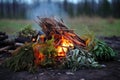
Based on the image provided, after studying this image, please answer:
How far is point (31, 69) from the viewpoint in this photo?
6078 mm

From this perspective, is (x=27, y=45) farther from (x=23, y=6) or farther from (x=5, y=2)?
(x=5, y=2)

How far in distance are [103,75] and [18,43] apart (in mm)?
3654

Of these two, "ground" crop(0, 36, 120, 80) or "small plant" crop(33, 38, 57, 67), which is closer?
"ground" crop(0, 36, 120, 80)

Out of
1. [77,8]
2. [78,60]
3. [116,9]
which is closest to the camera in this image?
[78,60]

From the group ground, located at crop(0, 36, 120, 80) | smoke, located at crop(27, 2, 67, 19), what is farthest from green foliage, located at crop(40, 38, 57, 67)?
smoke, located at crop(27, 2, 67, 19)

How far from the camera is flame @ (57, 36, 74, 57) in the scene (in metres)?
6.53

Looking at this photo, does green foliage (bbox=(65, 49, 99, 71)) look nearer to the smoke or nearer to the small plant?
the small plant

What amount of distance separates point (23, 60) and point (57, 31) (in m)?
1.25

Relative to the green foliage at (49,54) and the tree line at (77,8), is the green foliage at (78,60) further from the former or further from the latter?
the tree line at (77,8)

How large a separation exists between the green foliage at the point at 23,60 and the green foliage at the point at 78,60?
0.92 m

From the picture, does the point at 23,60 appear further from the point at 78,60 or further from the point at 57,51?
the point at 78,60

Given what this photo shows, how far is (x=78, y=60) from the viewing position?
6219 millimetres

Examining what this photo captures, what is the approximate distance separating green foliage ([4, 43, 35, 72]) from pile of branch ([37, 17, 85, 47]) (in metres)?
0.75

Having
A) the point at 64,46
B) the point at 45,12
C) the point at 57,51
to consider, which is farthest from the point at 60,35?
the point at 45,12
